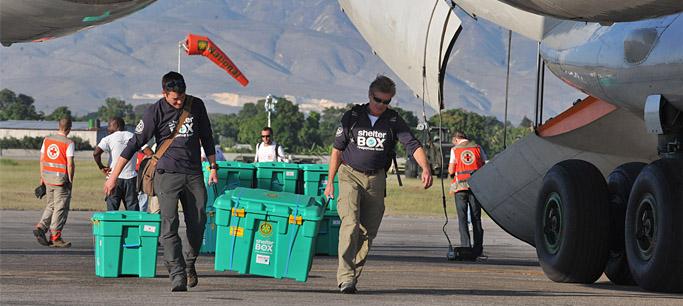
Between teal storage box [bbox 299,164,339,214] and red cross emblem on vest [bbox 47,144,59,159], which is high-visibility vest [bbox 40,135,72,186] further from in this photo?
teal storage box [bbox 299,164,339,214]

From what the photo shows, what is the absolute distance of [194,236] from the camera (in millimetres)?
11633

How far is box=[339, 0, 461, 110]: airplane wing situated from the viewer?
1427 centimetres

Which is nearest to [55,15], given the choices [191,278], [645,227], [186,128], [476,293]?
[186,128]

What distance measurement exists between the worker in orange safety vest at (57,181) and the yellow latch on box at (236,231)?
211 inches

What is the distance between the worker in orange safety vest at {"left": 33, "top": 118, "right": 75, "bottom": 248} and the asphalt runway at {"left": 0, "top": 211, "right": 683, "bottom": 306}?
12.0 inches

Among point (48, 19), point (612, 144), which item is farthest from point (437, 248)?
point (48, 19)

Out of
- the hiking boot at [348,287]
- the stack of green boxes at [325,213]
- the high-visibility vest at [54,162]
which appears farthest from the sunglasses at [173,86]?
the high-visibility vest at [54,162]

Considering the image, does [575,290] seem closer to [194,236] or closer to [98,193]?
[194,236]

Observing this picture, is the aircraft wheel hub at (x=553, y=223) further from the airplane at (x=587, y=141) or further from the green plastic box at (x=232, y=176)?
the green plastic box at (x=232, y=176)

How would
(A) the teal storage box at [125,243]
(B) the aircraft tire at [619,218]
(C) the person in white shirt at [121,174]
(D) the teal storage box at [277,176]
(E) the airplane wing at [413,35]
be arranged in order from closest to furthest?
(A) the teal storage box at [125,243], (B) the aircraft tire at [619,218], (E) the airplane wing at [413,35], (D) the teal storage box at [277,176], (C) the person in white shirt at [121,174]

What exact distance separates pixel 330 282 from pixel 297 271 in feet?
2.58

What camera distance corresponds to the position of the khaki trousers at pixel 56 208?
57.1 feet

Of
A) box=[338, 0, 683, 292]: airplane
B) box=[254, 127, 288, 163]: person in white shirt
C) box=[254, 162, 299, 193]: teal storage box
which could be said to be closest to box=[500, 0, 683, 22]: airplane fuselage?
box=[338, 0, 683, 292]: airplane

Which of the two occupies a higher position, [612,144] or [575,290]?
[612,144]
